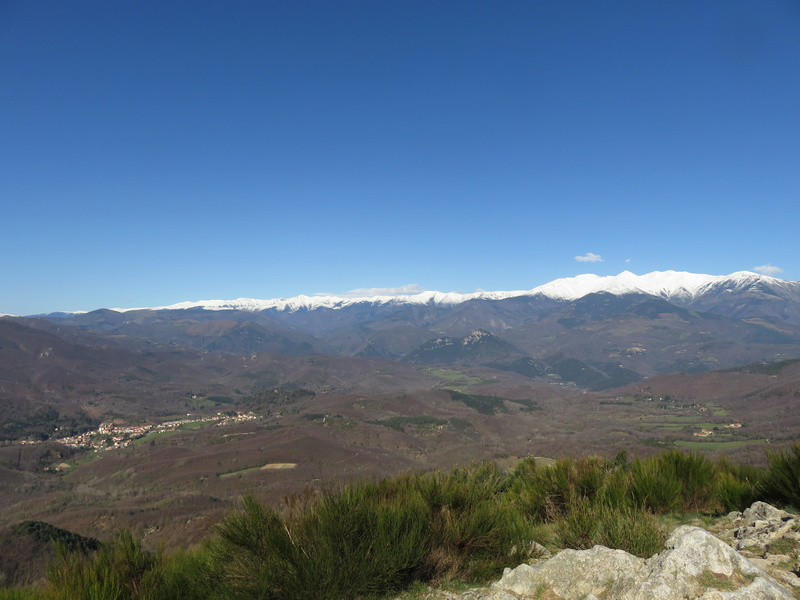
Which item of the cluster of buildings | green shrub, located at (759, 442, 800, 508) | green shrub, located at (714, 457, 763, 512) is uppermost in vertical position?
green shrub, located at (759, 442, 800, 508)

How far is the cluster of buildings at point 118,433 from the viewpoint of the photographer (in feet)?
505

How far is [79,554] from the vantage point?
562 cm

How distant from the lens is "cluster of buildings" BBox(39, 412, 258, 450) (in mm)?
154075

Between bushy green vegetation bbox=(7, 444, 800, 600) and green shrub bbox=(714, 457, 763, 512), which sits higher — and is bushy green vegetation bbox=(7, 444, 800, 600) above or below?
above

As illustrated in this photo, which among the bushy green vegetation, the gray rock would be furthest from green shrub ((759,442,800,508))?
the gray rock

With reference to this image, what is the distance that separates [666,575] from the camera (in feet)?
14.7

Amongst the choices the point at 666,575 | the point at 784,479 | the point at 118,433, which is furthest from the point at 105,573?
the point at 118,433

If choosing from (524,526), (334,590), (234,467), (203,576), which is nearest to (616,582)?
(524,526)

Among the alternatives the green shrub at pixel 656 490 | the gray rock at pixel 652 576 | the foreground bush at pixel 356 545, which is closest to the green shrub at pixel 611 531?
the gray rock at pixel 652 576

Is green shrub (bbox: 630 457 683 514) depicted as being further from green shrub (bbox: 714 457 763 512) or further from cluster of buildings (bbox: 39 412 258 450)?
cluster of buildings (bbox: 39 412 258 450)

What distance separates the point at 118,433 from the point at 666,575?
212 meters

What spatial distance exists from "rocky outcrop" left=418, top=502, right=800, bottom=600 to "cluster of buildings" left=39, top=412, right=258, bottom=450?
185 meters

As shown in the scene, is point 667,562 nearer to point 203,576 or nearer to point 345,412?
point 203,576

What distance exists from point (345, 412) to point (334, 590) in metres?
186
